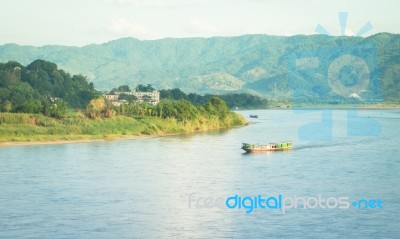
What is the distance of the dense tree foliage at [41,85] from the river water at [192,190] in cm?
5771

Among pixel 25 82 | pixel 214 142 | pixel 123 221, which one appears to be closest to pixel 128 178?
pixel 123 221

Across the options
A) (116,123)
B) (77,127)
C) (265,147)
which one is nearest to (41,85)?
(116,123)

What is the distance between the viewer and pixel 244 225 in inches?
1207

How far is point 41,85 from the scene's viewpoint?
13912 cm

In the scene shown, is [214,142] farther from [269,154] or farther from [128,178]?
[128,178]

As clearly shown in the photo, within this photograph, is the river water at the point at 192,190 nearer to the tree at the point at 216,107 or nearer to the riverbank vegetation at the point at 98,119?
the riverbank vegetation at the point at 98,119

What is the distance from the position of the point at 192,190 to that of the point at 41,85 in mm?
104996

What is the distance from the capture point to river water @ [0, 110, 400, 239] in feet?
99.0

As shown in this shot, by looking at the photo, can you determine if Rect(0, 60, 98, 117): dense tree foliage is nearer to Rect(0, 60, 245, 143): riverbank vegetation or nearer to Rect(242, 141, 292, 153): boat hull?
Rect(0, 60, 245, 143): riverbank vegetation

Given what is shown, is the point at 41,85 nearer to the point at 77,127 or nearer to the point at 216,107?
the point at 216,107

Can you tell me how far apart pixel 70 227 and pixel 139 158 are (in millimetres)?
24755

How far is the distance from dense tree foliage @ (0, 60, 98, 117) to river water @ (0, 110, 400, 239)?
189ft

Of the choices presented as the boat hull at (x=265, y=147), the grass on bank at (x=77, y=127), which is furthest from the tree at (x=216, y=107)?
the boat hull at (x=265, y=147)

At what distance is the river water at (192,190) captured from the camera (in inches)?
1188
